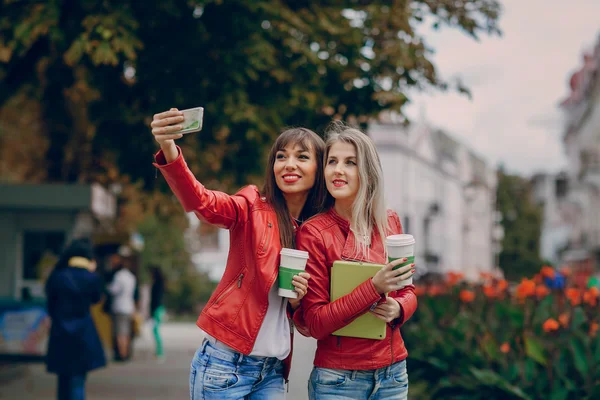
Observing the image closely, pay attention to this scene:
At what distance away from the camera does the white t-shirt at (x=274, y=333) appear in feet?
12.5

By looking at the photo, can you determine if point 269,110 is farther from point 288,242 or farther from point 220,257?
point 220,257

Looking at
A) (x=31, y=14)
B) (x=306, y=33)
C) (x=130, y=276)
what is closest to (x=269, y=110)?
(x=306, y=33)

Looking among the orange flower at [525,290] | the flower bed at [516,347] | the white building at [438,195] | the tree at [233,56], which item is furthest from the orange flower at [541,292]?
the white building at [438,195]

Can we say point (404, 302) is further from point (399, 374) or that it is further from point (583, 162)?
point (583, 162)

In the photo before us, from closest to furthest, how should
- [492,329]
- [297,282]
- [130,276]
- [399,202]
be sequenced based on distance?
[297,282], [492,329], [130,276], [399,202]

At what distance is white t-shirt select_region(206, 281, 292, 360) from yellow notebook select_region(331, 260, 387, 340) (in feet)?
0.86

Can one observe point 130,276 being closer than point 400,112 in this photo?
No

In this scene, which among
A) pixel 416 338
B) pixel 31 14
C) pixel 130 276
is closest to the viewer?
pixel 31 14

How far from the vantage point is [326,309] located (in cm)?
368

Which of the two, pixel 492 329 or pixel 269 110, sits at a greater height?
pixel 269 110

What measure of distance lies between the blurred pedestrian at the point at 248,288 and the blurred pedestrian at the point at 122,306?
11.8 metres

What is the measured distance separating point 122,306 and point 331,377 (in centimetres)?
1222

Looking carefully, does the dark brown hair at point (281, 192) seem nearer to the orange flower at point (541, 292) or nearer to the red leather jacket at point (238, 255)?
the red leather jacket at point (238, 255)

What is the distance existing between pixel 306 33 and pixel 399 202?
166 feet
